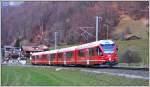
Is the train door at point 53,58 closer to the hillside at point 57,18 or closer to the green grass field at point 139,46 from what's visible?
the hillside at point 57,18

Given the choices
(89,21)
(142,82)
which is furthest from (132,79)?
(89,21)

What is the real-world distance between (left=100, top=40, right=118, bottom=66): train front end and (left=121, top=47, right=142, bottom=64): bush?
7.27 meters

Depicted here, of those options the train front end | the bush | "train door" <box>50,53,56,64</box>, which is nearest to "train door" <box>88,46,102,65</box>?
the train front end

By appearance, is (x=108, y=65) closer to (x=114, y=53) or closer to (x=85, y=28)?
(x=114, y=53)

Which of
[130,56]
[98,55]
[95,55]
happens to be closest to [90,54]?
[95,55]

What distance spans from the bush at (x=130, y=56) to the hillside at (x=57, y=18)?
11.9 feet

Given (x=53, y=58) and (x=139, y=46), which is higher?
(x=139, y=46)

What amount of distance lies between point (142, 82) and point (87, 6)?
18940 mm

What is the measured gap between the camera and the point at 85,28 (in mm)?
41781

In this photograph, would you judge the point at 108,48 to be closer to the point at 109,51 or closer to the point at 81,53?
the point at 109,51

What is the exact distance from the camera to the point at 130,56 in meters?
45.2

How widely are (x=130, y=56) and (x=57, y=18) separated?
1175 cm

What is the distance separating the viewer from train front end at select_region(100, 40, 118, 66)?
35.7 m

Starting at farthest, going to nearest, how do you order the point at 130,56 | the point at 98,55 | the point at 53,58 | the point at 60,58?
1. the point at 53,58
2. the point at 60,58
3. the point at 130,56
4. the point at 98,55
